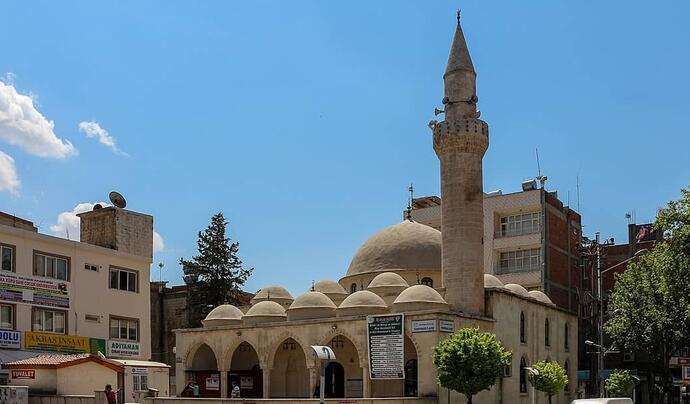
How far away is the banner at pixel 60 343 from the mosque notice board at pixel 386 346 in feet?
38.8

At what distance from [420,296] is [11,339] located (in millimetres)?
16756

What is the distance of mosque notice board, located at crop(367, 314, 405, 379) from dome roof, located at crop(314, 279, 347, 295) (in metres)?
9.21

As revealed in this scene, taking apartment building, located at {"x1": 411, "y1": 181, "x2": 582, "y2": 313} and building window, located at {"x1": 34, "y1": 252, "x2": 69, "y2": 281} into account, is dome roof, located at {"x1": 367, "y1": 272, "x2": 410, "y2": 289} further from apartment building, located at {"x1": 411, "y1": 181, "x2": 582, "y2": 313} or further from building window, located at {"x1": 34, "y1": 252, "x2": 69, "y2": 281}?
building window, located at {"x1": 34, "y1": 252, "x2": 69, "y2": 281}

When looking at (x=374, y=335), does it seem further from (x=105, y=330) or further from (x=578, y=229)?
(x=578, y=229)

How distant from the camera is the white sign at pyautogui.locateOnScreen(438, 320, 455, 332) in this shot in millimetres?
34188

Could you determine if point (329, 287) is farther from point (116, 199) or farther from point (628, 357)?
point (628, 357)

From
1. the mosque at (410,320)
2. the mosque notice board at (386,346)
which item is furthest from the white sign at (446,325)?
the mosque notice board at (386,346)

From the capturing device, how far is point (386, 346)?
35531mm

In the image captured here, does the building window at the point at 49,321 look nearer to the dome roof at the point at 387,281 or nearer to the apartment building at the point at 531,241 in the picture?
the dome roof at the point at 387,281

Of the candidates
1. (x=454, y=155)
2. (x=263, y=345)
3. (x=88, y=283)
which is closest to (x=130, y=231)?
(x=88, y=283)

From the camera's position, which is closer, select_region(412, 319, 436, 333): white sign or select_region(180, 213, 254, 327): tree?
select_region(412, 319, 436, 333): white sign

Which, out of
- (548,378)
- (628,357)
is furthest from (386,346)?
(628,357)

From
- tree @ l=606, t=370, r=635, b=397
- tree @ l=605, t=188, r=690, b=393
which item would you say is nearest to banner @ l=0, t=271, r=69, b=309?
tree @ l=605, t=188, r=690, b=393

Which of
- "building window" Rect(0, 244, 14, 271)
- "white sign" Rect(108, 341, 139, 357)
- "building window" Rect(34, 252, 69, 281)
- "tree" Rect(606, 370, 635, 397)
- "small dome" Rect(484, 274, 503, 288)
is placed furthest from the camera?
"tree" Rect(606, 370, 635, 397)
